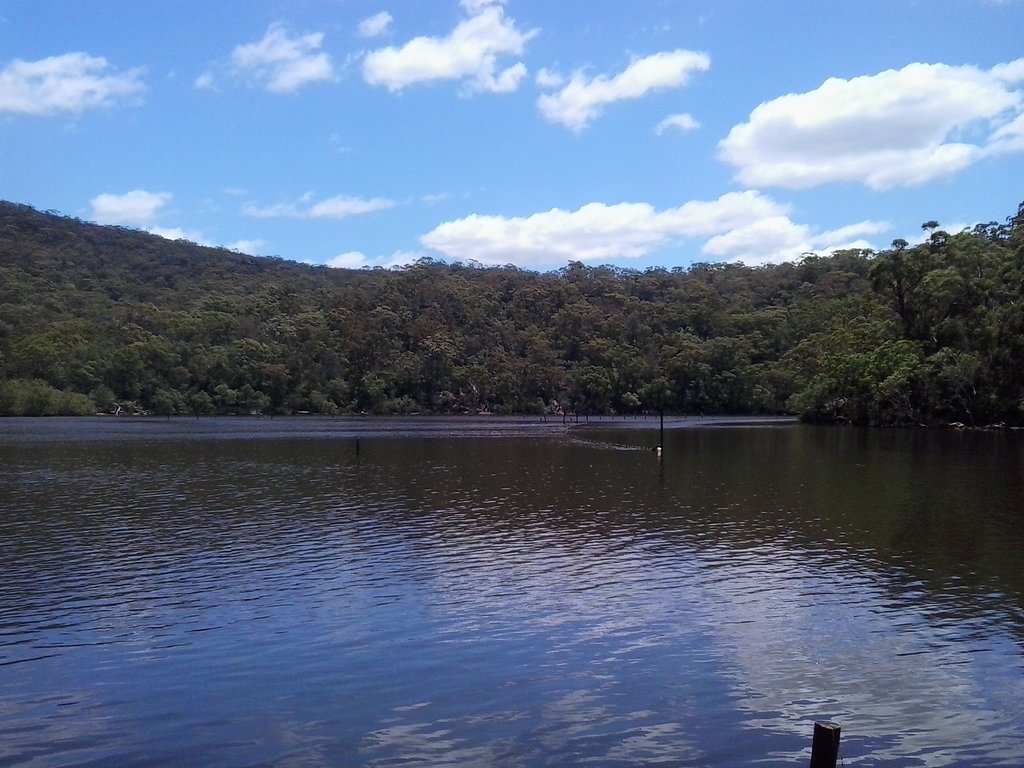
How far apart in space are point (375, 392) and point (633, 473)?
10968cm

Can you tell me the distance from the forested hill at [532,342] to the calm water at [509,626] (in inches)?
2392

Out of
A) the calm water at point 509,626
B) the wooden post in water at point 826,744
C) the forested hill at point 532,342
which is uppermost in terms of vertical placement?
the forested hill at point 532,342

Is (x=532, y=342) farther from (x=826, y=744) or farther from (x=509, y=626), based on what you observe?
(x=826, y=744)

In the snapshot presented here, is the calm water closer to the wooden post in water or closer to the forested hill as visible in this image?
the wooden post in water

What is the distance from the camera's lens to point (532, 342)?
170 m

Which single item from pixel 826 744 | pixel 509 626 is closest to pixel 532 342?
pixel 509 626

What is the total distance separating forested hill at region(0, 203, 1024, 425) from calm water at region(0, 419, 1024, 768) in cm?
6077

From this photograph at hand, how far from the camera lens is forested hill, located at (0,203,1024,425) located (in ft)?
310

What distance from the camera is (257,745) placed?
38.2ft

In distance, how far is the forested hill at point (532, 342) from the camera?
94.4 m

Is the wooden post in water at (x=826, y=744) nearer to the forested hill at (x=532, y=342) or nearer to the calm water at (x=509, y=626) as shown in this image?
the calm water at (x=509, y=626)

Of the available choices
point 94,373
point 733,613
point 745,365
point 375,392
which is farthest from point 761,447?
point 94,373

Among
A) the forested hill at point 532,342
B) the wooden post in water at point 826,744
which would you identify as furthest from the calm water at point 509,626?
the forested hill at point 532,342

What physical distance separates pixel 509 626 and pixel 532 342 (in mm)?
153184
